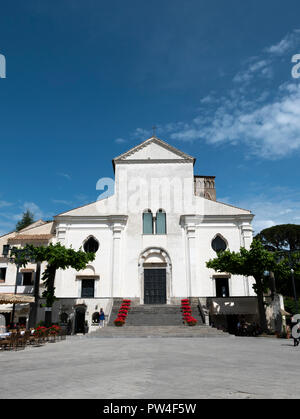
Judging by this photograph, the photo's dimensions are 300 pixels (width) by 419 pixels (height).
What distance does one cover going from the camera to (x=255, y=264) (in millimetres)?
24234

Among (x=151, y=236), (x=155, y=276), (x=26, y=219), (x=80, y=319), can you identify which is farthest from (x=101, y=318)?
(x=26, y=219)

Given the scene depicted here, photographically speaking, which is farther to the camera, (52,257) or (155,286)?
(155,286)

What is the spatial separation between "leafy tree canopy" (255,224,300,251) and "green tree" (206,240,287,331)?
3985 centimetres

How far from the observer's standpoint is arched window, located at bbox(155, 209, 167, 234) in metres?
33.0

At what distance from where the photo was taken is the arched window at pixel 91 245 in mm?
32438

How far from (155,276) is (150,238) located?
3.79m

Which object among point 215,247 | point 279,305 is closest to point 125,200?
point 215,247

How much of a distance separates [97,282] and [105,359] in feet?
63.5

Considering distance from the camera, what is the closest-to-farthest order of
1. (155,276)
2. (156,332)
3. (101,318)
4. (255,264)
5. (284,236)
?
1. (156,332)
2. (255,264)
3. (101,318)
4. (155,276)
5. (284,236)

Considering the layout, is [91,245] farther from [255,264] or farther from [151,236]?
[255,264]

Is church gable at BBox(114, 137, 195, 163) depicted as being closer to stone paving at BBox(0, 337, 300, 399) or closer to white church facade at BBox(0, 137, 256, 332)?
white church facade at BBox(0, 137, 256, 332)

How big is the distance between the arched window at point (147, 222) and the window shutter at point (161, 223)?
0.63m

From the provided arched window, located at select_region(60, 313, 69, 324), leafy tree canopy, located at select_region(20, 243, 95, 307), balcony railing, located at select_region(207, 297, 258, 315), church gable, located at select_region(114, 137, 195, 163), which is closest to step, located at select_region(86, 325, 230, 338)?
balcony railing, located at select_region(207, 297, 258, 315)
